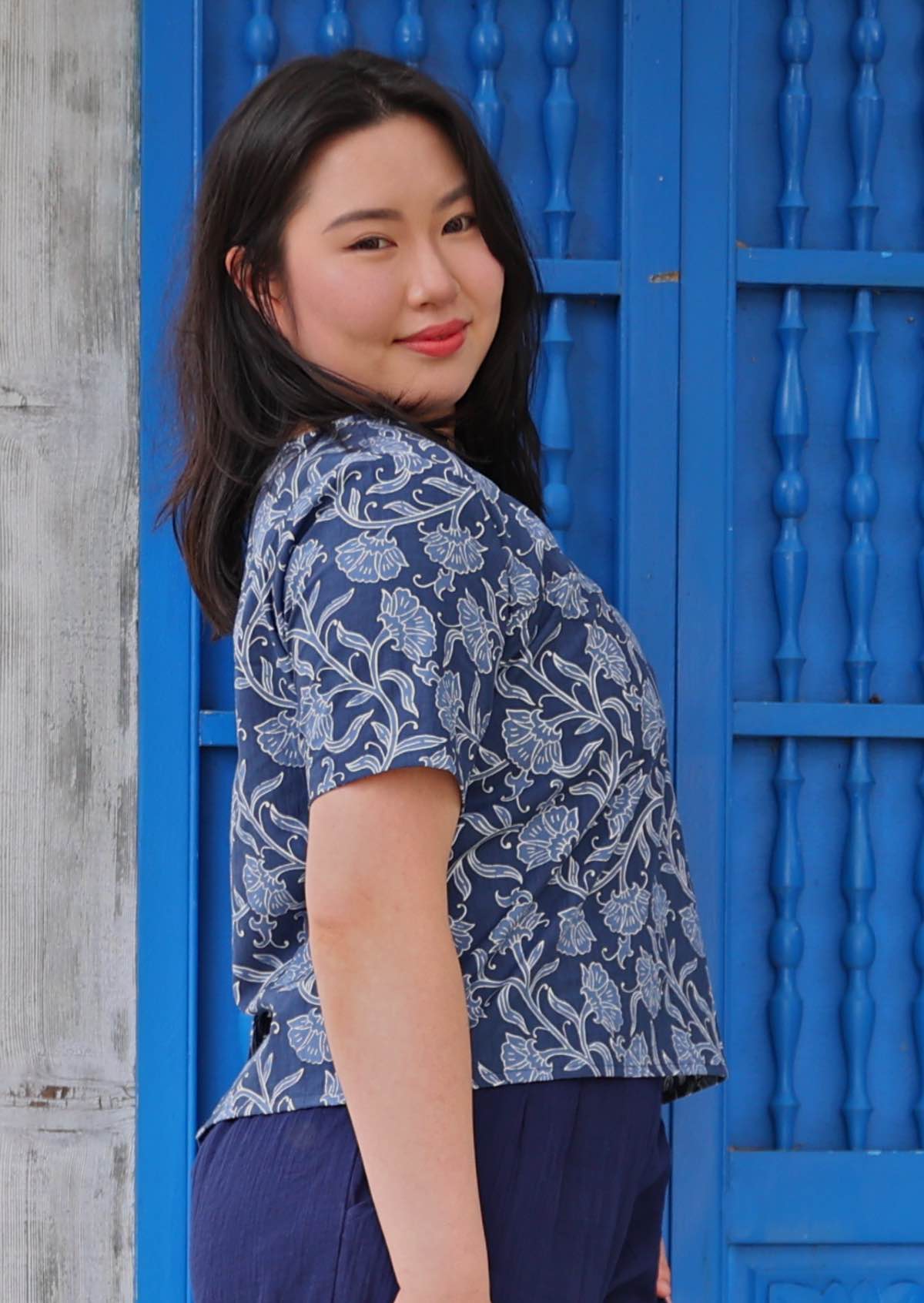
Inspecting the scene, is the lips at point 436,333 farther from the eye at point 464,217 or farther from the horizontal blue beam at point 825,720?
the horizontal blue beam at point 825,720

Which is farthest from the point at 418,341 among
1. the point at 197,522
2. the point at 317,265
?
the point at 197,522

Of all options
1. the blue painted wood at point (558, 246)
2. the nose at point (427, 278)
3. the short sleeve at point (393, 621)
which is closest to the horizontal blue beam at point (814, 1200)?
the blue painted wood at point (558, 246)

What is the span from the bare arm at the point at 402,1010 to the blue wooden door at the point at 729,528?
2.05 feet

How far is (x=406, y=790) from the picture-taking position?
75 cm

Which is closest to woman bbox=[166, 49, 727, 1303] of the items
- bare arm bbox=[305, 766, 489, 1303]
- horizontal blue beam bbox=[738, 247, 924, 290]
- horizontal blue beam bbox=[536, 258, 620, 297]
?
bare arm bbox=[305, 766, 489, 1303]

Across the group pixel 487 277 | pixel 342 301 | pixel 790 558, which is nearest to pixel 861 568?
pixel 790 558

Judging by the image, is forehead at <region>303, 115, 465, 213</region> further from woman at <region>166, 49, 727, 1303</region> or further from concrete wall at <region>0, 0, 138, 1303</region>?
concrete wall at <region>0, 0, 138, 1303</region>

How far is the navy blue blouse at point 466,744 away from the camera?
2.49ft

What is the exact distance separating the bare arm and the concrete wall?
0.69 m

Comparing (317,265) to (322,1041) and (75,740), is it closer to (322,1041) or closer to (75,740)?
(322,1041)

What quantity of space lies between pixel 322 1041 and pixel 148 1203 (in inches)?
25.7

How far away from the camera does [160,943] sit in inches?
53.4

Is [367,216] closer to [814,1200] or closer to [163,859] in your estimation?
[163,859]

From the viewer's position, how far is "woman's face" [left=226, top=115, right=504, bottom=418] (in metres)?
0.93
